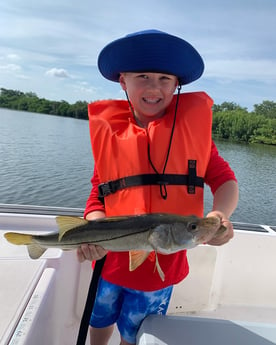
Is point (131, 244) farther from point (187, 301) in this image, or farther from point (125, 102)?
point (187, 301)

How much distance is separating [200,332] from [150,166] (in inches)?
40.1

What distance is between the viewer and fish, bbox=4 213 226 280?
1.56 m

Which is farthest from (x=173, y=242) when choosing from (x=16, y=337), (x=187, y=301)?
(x=187, y=301)

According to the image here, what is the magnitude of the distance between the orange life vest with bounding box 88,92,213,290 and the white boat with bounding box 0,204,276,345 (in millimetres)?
316

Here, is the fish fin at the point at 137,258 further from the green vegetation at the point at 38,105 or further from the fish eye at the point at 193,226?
the green vegetation at the point at 38,105

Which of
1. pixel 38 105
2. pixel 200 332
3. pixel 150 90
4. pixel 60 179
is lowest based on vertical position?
pixel 60 179

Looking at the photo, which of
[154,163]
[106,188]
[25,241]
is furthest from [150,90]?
[25,241]

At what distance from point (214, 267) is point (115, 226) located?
5.82 feet

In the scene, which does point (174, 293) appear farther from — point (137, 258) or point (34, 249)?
point (34, 249)

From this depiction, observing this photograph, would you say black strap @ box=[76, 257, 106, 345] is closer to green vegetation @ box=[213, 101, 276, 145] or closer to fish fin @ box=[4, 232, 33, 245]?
fish fin @ box=[4, 232, 33, 245]

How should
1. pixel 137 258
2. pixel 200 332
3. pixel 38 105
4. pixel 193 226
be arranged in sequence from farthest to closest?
pixel 38 105 < pixel 200 332 < pixel 137 258 < pixel 193 226

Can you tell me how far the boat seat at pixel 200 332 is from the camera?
1.81 metres

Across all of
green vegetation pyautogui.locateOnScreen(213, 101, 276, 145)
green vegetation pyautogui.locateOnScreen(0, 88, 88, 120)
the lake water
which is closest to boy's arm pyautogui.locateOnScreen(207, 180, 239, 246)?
the lake water

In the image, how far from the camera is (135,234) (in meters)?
1.62
